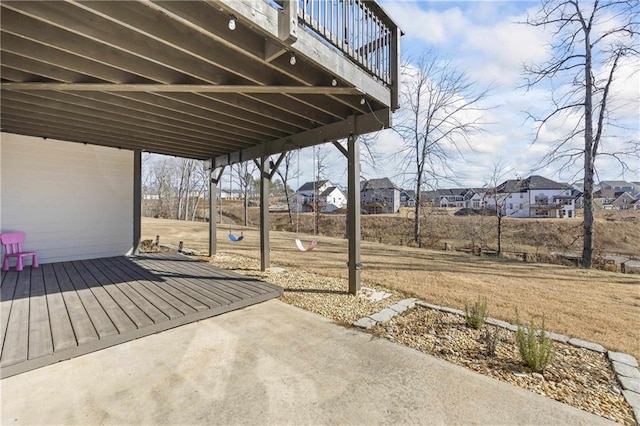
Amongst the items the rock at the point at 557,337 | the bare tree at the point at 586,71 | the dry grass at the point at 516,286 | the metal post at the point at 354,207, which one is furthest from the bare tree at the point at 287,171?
the rock at the point at 557,337

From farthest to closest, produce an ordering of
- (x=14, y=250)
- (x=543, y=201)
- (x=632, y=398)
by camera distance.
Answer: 1. (x=543, y=201)
2. (x=14, y=250)
3. (x=632, y=398)

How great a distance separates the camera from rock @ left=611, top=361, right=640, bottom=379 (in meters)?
2.16

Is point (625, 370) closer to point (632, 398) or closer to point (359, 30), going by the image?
point (632, 398)

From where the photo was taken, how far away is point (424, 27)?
5535 millimetres

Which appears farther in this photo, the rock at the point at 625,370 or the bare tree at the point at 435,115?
the bare tree at the point at 435,115

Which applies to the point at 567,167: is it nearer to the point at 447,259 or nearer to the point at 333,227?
the point at 447,259

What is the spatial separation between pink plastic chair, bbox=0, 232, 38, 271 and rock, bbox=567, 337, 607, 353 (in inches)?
301

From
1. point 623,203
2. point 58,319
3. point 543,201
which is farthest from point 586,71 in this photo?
point 543,201

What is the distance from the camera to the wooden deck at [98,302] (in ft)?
7.85

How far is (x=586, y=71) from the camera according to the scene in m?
7.87

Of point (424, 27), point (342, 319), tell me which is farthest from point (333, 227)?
point (342, 319)

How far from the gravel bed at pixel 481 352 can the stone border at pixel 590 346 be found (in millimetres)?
45

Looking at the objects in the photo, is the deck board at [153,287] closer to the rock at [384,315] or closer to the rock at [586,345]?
the rock at [384,315]

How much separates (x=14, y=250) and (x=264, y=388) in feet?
18.6
